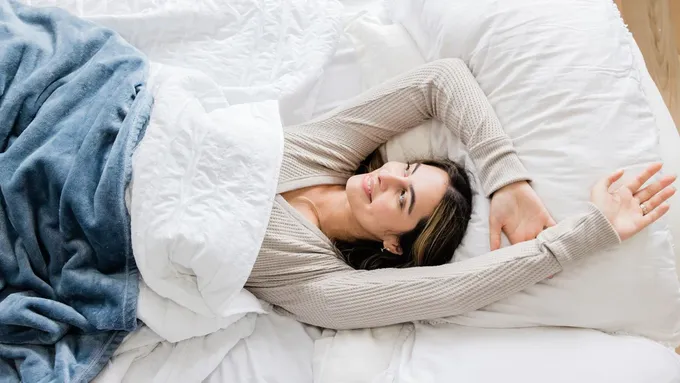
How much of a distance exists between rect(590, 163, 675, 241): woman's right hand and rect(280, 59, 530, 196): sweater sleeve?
168 millimetres

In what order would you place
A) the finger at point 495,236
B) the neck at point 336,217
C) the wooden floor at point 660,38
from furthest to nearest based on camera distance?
the wooden floor at point 660,38 → the neck at point 336,217 → the finger at point 495,236

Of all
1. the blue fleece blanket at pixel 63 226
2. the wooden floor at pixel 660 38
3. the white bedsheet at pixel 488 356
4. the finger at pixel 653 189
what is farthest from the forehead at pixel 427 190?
the wooden floor at pixel 660 38

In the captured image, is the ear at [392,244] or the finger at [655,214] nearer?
the finger at [655,214]

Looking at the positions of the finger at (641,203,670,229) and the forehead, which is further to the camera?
the forehead

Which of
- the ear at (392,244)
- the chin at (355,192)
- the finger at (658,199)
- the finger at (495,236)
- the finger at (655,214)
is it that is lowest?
the ear at (392,244)

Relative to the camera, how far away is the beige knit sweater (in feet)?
3.54

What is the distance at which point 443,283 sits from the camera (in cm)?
111

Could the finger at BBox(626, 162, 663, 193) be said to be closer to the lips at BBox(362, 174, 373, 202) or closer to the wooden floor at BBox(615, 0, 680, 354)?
the lips at BBox(362, 174, 373, 202)

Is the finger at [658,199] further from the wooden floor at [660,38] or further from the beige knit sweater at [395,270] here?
the wooden floor at [660,38]

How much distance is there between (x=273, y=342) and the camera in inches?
46.1

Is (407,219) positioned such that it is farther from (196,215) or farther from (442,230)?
(196,215)

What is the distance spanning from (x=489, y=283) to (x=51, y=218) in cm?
77

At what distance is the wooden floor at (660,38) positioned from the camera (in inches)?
67.4

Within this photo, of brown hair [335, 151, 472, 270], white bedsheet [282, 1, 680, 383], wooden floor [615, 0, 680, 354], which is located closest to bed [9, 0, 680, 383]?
white bedsheet [282, 1, 680, 383]
